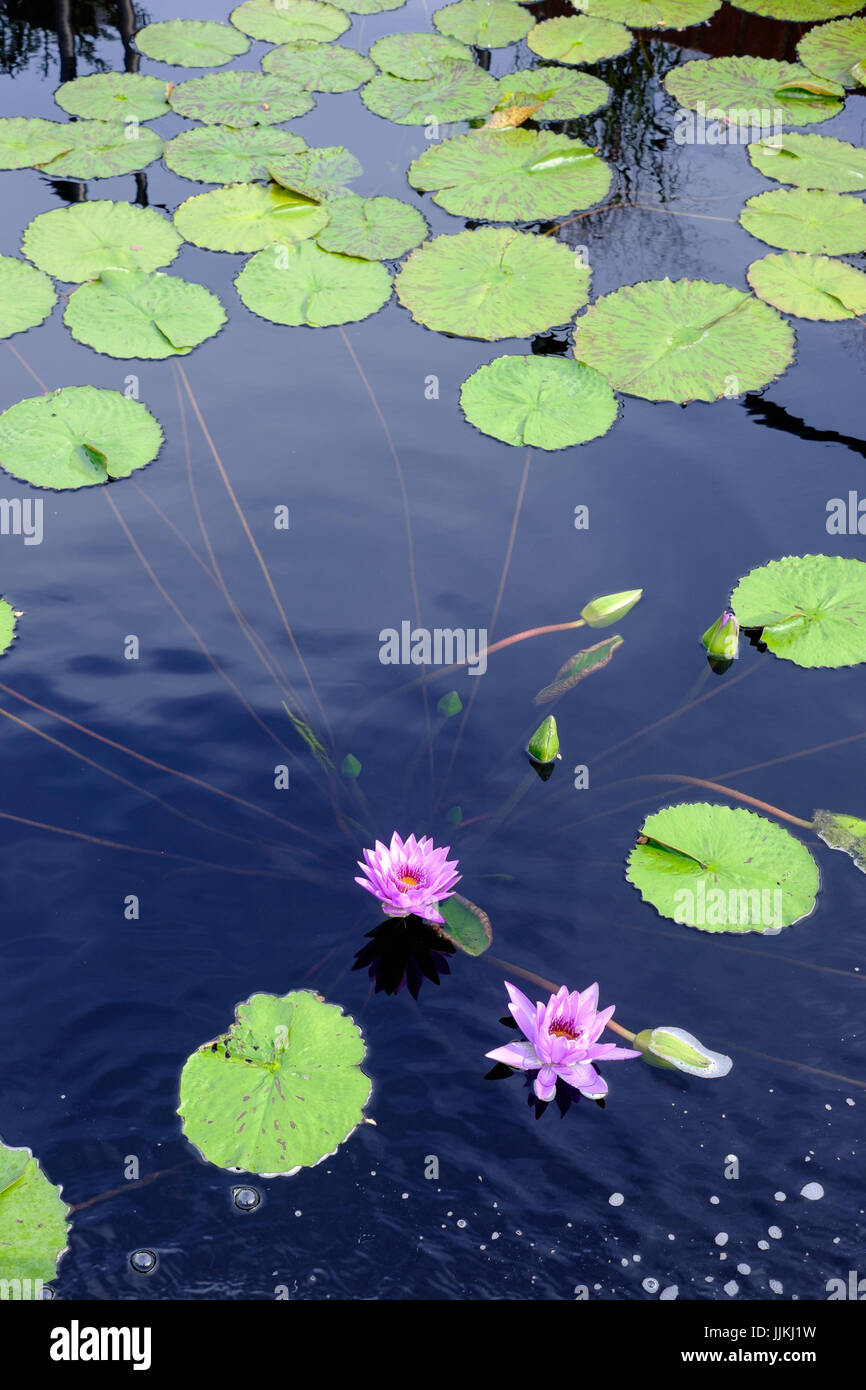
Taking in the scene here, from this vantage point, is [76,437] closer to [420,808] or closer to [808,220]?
[420,808]

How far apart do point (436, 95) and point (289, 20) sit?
1.46 meters

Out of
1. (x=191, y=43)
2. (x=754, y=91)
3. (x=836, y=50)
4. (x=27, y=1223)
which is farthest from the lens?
(x=191, y=43)

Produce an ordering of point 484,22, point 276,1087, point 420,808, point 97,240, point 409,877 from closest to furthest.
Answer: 1. point 276,1087
2. point 409,877
3. point 420,808
4. point 97,240
5. point 484,22

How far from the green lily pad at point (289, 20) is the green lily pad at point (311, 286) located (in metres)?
2.54

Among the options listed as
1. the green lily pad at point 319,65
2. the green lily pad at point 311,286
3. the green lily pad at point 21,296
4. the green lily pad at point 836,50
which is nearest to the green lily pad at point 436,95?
the green lily pad at point 319,65

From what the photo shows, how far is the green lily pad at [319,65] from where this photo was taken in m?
6.58

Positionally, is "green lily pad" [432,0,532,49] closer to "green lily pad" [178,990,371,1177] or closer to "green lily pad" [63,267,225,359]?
"green lily pad" [63,267,225,359]

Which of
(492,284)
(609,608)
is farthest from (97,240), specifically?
(609,608)

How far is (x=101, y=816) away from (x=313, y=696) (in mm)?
865

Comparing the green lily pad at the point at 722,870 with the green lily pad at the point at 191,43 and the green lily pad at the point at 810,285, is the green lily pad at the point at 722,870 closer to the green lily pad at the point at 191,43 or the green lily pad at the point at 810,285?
the green lily pad at the point at 810,285

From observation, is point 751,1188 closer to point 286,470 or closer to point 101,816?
point 101,816

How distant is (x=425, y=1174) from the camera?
2801 mm

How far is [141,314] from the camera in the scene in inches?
202
